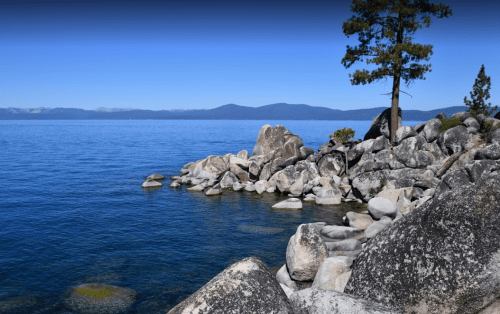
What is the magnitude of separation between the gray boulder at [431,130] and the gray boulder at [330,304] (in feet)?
128

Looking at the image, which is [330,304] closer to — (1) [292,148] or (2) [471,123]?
(1) [292,148]

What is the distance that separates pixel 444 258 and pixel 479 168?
26163 millimetres

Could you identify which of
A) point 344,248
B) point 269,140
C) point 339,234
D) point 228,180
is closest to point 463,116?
point 269,140

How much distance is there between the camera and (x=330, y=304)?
31.8ft

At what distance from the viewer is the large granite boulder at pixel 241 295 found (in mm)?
8953

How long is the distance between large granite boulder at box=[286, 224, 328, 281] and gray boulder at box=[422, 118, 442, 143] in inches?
1269

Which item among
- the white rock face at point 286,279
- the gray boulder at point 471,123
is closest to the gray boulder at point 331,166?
the gray boulder at point 471,123

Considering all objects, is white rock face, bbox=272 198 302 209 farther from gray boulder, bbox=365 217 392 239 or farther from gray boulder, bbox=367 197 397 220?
gray boulder, bbox=365 217 392 239

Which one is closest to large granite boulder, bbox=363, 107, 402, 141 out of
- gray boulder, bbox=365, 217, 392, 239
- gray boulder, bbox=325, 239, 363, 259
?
gray boulder, bbox=365, 217, 392, 239

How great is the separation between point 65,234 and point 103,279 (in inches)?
408

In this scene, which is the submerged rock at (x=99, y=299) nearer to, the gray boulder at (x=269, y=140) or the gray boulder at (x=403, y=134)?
the gray boulder at (x=269, y=140)

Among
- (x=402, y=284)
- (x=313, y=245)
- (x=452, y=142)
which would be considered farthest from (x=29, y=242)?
(x=452, y=142)

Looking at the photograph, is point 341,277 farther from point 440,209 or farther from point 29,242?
point 29,242

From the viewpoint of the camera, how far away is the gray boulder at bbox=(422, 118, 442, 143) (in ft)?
142
